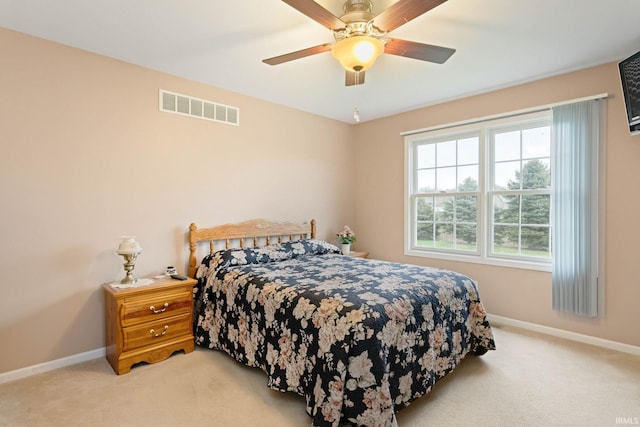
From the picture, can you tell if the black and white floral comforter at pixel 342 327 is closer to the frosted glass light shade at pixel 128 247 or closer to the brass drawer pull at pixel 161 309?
the brass drawer pull at pixel 161 309

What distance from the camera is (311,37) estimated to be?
242 cm

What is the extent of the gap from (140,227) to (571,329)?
13.9 feet

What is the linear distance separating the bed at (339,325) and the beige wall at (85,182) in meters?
0.45

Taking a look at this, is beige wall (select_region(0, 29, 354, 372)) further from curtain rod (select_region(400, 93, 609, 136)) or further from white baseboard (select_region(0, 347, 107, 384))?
curtain rod (select_region(400, 93, 609, 136))

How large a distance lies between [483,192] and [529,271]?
0.97 meters

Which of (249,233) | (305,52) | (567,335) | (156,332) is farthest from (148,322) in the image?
(567,335)

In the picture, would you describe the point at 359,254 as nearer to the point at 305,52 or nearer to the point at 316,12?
the point at 305,52

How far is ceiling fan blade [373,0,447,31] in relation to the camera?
1565 mm

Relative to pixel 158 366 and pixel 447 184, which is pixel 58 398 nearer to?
pixel 158 366

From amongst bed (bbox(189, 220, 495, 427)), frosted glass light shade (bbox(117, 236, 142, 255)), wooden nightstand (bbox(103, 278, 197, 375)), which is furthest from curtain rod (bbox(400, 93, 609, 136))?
frosted glass light shade (bbox(117, 236, 142, 255))

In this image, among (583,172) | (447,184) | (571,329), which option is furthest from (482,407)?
(447,184)

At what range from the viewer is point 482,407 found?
2.01 meters

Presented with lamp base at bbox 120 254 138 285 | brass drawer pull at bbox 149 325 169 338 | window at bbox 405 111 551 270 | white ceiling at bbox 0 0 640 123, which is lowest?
brass drawer pull at bbox 149 325 169 338

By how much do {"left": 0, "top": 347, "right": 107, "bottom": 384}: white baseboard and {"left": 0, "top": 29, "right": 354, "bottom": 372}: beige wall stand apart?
0.12 ft
